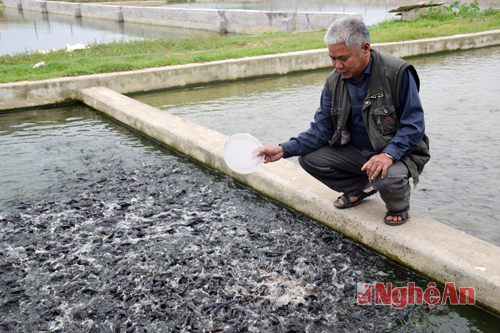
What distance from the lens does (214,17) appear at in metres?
24.0

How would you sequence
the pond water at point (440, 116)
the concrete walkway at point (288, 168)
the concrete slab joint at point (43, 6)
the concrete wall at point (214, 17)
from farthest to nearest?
the concrete slab joint at point (43, 6) < the concrete wall at point (214, 17) < the pond water at point (440, 116) < the concrete walkway at point (288, 168)

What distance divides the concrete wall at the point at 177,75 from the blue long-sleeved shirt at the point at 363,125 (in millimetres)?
6971

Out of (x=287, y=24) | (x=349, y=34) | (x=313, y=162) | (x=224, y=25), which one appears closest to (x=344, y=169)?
(x=313, y=162)

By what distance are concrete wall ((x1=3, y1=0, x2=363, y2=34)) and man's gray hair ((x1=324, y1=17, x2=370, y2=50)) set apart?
33.4 feet

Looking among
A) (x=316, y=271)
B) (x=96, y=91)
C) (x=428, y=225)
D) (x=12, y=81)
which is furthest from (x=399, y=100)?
(x=12, y=81)

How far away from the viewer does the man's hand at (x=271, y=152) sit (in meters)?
3.71

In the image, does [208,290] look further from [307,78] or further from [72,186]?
[307,78]

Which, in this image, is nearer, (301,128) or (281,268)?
(281,268)

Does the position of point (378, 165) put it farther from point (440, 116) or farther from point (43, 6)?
point (43, 6)

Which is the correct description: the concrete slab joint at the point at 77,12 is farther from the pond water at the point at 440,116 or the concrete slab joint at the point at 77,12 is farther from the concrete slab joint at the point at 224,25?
the pond water at the point at 440,116

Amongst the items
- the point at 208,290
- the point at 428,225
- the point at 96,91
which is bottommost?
the point at 208,290

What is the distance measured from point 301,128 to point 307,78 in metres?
4.24

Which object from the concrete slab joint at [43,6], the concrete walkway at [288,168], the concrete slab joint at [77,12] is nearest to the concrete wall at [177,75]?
the concrete walkway at [288,168]

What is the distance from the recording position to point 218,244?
4051 mm
